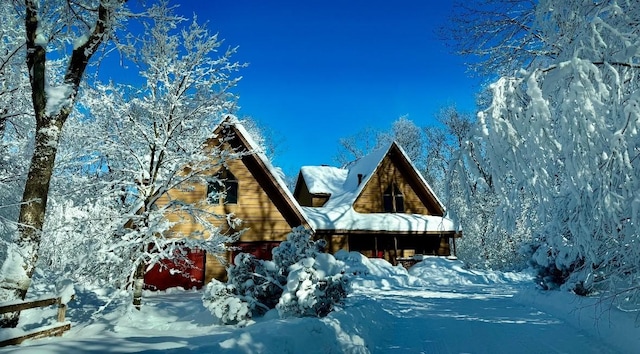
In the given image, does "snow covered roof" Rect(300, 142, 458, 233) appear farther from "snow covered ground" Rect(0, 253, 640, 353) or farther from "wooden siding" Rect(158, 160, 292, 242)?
"snow covered ground" Rect(0, 253, 640, 353)

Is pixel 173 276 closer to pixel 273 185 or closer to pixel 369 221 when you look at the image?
pixel 273 185

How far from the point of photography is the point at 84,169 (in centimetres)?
1235

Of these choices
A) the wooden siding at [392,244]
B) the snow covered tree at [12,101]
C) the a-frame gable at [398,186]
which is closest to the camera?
the snow covered tree at [12,101]

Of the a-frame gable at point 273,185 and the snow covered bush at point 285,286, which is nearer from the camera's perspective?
the snow covered bush at point 285,286

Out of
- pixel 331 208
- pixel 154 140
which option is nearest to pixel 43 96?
pixel 154 140

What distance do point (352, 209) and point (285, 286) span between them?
15820mm

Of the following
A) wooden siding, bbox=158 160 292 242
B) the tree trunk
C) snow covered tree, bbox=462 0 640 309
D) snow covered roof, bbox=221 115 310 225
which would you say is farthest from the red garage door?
snow covered tree, bbox=462 0 640 309

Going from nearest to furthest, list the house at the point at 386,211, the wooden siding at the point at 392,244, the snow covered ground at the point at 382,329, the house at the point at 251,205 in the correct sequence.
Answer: the snow covered ground at the point at 382,329 → the house at the point at 251,205 → the house at the point at 386,211 → the wooden siding at the point at 392,244

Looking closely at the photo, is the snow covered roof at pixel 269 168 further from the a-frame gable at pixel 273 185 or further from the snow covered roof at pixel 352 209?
the snow covered roof at pixel 352 209

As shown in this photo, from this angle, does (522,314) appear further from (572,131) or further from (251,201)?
(251,201)

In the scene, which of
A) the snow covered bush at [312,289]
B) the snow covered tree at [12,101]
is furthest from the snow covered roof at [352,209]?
the snow covered tree at [12,101]

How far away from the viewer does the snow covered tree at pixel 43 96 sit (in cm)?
645

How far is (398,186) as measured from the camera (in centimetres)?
2523

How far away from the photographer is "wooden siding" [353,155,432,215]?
24.2 m
